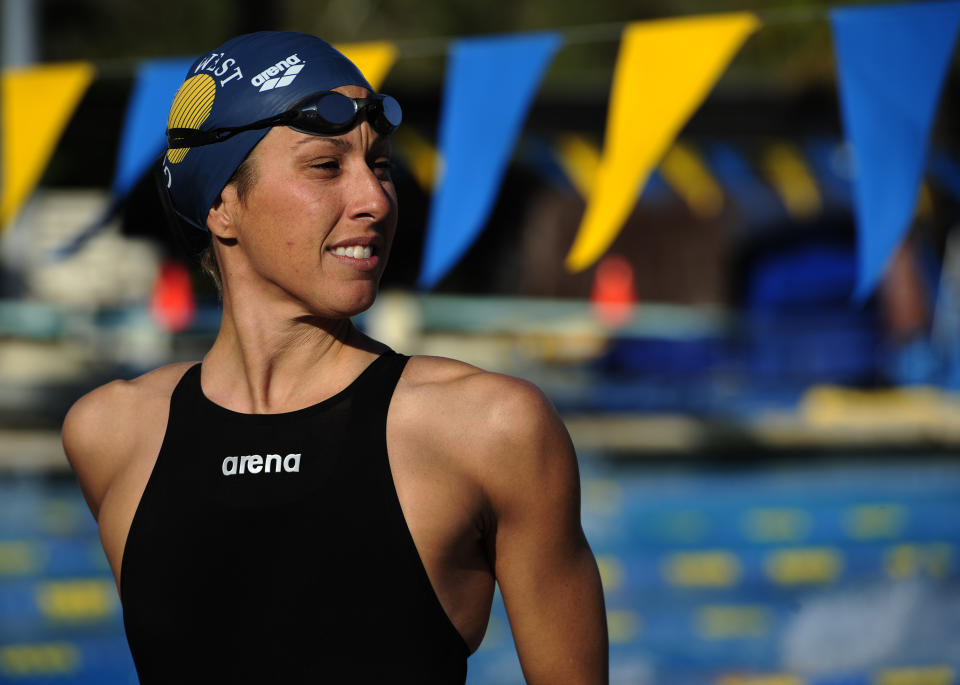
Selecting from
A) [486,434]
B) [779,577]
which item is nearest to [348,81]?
[486,434]

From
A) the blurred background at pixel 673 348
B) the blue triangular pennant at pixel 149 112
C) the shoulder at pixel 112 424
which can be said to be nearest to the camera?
the shoulder at pixel 112 424

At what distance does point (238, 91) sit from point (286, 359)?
0.38m

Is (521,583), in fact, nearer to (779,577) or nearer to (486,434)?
(486,434)

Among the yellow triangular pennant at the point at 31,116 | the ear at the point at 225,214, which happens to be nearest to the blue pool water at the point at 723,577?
the yellow triangular pennant at the point at 31,116

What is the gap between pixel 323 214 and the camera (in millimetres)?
1554

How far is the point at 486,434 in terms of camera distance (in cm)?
148

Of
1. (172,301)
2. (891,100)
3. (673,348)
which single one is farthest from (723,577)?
(673,348)

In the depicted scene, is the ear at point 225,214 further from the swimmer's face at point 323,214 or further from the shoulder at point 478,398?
the shoulder at point 478,398

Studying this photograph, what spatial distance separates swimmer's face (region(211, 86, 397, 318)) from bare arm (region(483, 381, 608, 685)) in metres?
0.27

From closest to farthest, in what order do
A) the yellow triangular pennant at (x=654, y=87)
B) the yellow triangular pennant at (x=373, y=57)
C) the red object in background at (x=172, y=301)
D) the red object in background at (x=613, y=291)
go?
the yellow triangular pennant at (x=654, y=87)
the yellow triangular pennant at (x=373, y=57)
the red object in background at (x=172, y=301)
the red object in background at (x=613, y=291)

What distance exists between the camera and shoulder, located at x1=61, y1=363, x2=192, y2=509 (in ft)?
5.67

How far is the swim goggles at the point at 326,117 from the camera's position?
1.53m

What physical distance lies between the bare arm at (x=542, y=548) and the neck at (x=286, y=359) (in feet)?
0.91

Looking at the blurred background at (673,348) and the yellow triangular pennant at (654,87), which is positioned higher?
the yellow triangular pennant at (654,87)
